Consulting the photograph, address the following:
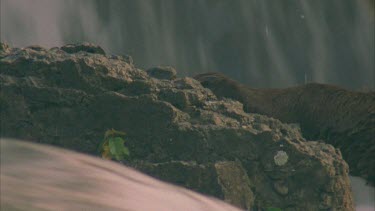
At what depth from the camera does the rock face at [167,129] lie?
3439 millimetres

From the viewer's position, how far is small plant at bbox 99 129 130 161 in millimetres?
3463

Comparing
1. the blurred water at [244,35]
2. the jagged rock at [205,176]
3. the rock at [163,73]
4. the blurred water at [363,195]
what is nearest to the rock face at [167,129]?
the jagged rock at [205,176]

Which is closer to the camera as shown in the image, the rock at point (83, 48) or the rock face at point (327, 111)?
the rock at point (83, 48)

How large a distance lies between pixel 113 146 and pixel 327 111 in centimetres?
236

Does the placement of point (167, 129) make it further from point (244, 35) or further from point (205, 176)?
point (244, 35)

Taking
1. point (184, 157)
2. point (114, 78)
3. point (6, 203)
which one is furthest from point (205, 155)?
point (6, 203)

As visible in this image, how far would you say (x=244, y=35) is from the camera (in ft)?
22.9

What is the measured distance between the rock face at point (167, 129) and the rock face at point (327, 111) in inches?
40.2

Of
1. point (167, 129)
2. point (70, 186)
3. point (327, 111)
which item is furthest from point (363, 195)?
point (70, 186)

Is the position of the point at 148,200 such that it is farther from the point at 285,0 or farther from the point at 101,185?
the point at 285,0

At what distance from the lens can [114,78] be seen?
3688mm

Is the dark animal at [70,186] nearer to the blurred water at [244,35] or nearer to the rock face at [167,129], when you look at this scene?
the rock face at [167,129]

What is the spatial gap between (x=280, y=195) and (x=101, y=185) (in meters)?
1.78

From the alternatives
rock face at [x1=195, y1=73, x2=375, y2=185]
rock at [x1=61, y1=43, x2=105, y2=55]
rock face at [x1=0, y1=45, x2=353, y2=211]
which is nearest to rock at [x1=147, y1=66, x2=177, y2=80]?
rock face at [x1=0, y1=45, x2=353, y2=211]
